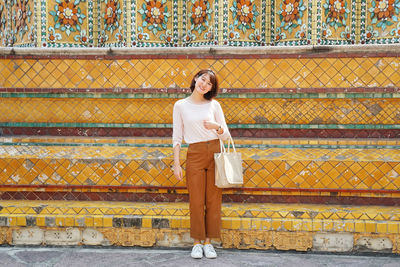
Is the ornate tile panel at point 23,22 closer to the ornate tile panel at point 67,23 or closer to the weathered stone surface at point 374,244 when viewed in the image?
the ornate tile panel at point 67,23

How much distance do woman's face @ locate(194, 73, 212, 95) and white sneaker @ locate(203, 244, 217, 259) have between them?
1.29m

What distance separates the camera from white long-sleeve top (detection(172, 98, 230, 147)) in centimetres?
328

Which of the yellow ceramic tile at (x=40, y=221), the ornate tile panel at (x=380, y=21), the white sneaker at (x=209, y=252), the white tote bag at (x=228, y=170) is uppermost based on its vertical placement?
the ornate tile panel at (x=380, y=21)

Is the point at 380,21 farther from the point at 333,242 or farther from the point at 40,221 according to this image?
the point at 40,221

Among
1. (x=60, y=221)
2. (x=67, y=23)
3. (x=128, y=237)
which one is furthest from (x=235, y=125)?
(x=67, y=23)

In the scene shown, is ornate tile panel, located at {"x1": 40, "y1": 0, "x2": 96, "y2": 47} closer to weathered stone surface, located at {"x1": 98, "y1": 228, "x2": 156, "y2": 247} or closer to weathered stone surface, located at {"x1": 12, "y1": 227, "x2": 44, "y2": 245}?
weathered stone surface, located at {"x1": 12, "y1": 227, "x2": 44, "y2": 245}

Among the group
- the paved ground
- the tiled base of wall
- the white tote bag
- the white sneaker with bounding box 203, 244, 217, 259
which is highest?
the white tote bag

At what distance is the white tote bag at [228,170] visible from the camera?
3160mm

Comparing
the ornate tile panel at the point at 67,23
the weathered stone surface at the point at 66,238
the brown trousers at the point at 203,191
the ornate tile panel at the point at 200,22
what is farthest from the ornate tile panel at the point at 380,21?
the weathered stone surface at the point at 66,238

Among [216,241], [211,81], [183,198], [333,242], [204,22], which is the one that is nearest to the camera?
[211,81]

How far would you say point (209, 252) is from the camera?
334 centimetres

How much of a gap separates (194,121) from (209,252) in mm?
1096

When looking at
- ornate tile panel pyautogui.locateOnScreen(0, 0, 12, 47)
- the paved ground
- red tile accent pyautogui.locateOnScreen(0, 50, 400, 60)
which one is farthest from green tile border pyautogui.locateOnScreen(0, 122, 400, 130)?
ornate tile panel pyautogui.locateOnScreen(0, 0, 12, 47)

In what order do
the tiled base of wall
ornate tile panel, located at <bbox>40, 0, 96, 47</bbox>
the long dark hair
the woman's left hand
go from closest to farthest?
the woman's left hand
the long dark hair
the tiled base of wall
ornate tile panel, located at <bbox>40, 0, 96, 47</bbox>
